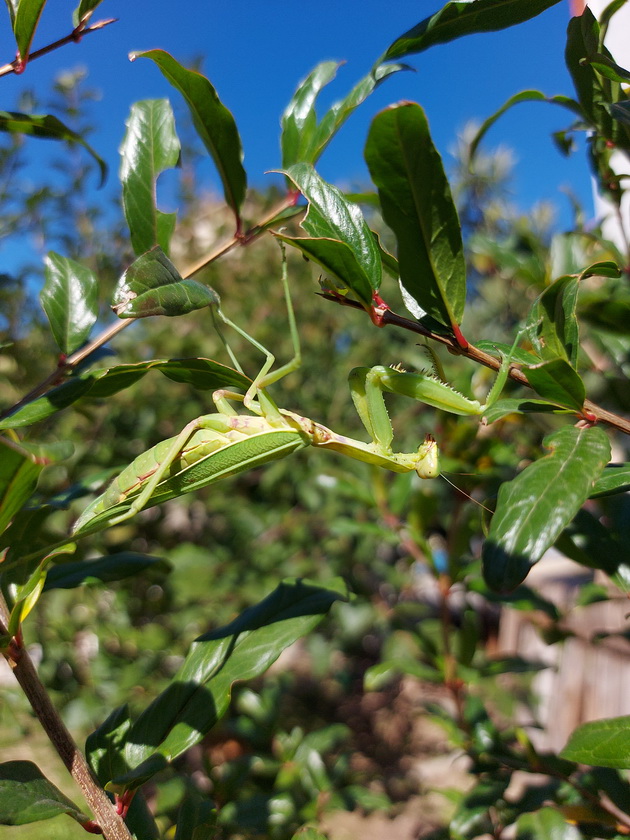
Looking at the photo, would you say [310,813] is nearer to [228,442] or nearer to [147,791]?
[228,442]

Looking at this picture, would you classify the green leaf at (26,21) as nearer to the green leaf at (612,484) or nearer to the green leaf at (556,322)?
the green leaf at (556,322)

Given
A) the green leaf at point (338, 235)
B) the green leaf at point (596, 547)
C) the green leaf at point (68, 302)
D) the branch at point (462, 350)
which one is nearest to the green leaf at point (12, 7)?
the green leaf at point (68, 302)

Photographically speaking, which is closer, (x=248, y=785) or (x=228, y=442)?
(x=228, y=442)

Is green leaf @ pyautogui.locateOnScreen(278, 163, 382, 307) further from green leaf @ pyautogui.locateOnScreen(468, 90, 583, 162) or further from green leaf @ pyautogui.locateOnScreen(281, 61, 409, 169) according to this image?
green leaf @ pyautogui.locateOnScreen(468, 90, 583, 162)

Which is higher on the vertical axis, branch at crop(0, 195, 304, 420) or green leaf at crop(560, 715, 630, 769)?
branch at crop(0, 195, 304, 420)

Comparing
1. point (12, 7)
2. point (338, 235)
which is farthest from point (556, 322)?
point (12, 7)

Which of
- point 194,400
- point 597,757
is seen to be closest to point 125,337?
point 194,400

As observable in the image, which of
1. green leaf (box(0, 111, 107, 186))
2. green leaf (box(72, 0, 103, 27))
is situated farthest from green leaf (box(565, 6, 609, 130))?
green leaf (box(0, 111, 107, 186))
